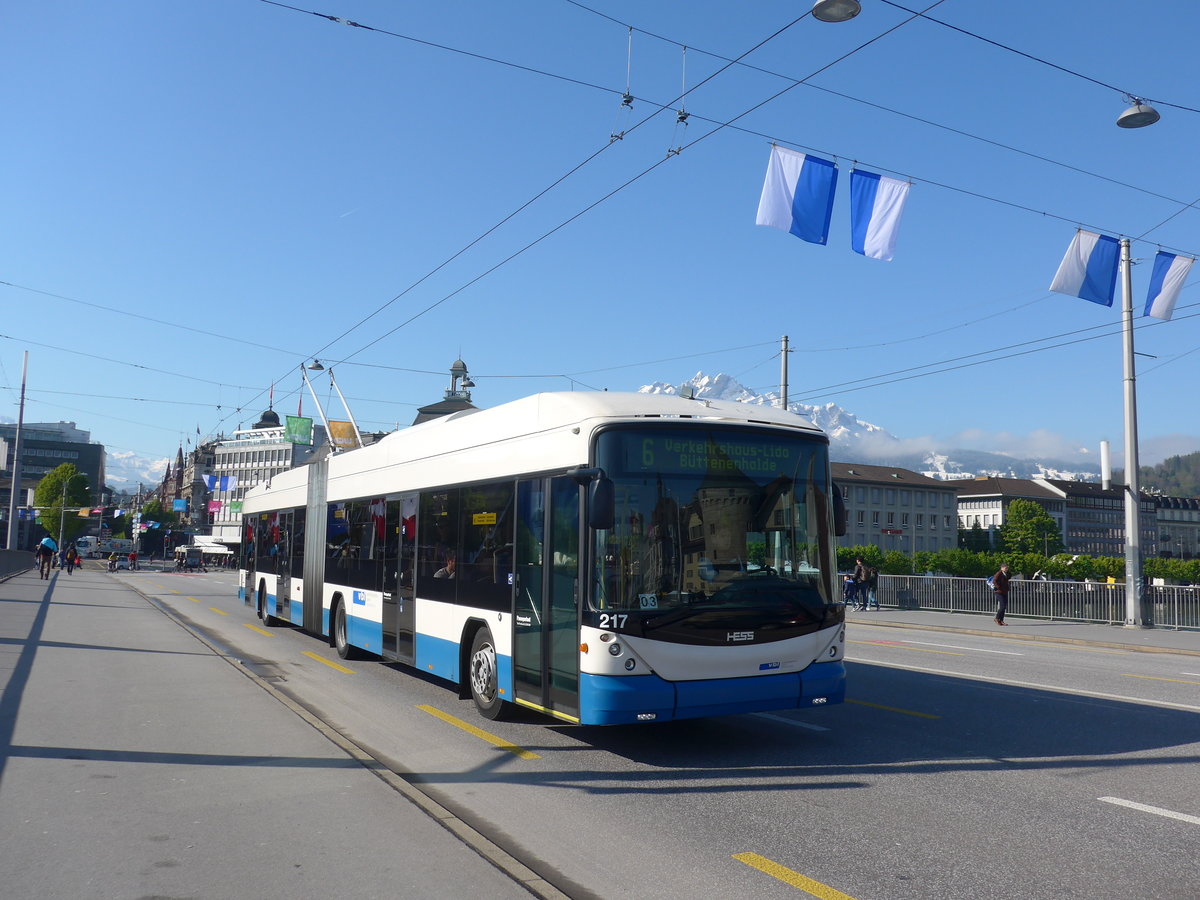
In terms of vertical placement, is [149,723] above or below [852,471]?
below

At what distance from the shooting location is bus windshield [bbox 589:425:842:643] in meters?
7.82

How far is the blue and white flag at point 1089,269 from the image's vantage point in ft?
67.4

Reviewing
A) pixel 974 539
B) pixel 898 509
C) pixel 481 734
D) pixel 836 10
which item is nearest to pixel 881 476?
pixel 898 509

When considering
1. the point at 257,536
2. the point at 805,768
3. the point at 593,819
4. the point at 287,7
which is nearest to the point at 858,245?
the point at 287,7

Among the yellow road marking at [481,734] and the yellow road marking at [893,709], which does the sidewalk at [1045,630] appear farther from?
the yellow road marking at [481,734]

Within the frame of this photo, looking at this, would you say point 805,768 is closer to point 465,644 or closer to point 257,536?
point 465,644

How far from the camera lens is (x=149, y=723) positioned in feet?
30.3

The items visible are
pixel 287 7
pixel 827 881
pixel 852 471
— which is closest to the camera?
pixel 827 881

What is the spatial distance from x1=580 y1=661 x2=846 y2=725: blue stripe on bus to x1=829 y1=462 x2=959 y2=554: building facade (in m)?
128

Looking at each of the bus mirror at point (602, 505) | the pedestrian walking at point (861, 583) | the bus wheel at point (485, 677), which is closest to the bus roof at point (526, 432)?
the bus mirror at point (602, 505)

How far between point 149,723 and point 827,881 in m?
6.74

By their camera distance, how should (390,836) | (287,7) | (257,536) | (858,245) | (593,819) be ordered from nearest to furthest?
(390,836), (593,819), (287,7), (858,245), (257,536)

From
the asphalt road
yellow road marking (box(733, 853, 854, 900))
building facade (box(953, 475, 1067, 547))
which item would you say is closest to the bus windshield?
the asphalt road

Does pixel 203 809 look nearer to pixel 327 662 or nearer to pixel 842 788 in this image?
pixel 842 788
